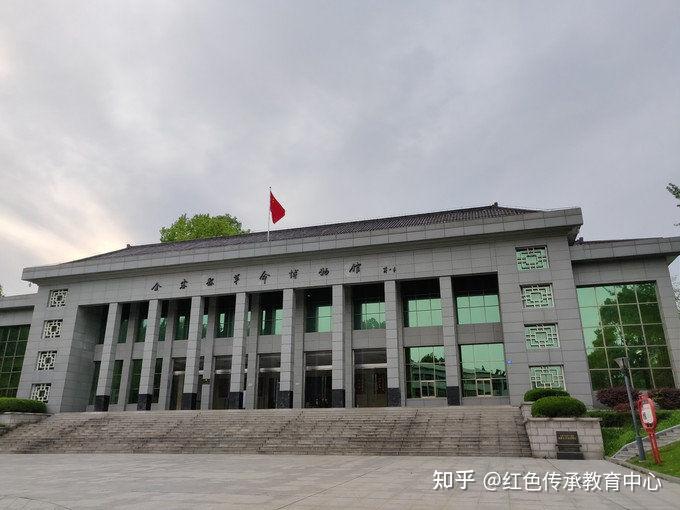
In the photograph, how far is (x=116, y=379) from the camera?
35.1 meters

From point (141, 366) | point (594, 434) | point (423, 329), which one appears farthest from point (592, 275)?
point (141, 366)

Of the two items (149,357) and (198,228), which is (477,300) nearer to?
(149,357)

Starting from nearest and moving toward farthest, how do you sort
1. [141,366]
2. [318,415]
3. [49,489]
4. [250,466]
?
[49,489] < [250,466] < [318,415] < [141,366]

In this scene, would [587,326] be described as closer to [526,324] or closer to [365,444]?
[526,324]

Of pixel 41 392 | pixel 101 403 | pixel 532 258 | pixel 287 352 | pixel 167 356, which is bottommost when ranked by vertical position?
pixel 101 403

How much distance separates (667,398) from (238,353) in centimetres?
2306

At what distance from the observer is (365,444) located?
1984 cm

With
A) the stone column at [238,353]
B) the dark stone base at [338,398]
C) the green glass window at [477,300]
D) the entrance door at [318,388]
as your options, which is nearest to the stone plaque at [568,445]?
the green glass window at [477,300]

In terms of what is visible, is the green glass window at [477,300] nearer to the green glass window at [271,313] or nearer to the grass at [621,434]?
the grass at [621,434]

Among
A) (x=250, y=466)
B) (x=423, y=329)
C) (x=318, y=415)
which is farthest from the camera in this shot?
(x=423, y=329)

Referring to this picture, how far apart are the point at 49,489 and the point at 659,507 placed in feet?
38.9

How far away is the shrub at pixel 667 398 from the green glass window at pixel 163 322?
2988cm

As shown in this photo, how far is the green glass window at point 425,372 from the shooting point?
28812 millimetres

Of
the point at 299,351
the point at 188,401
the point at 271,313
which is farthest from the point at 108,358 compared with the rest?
the point at 299,351
